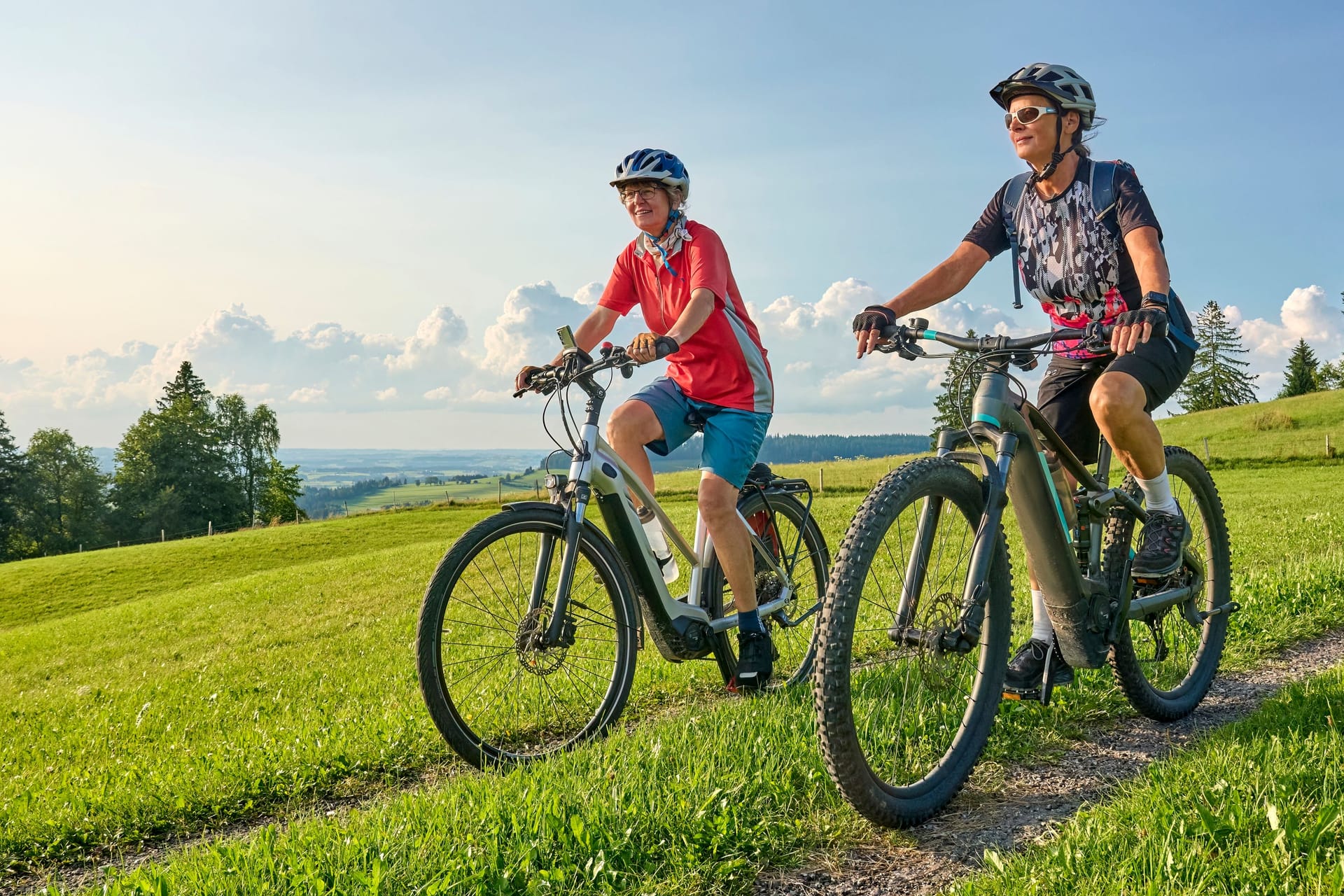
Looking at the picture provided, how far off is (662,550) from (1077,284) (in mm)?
2640

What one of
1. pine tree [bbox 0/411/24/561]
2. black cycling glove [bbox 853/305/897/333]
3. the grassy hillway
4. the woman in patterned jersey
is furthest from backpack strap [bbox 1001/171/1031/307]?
pine tree [bbox 0/411/24/561]

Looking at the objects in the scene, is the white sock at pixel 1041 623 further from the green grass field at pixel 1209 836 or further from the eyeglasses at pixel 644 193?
the eyeglasses at pixel 644 193

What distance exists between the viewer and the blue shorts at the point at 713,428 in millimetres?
5379

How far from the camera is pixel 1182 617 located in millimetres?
5281

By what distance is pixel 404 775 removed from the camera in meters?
4.76

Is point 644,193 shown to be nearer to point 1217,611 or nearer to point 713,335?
point 713,335

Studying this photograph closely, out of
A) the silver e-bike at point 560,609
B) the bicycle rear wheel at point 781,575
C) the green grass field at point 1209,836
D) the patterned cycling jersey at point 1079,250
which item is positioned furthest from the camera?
the bicycle rear wheel at point 781,575

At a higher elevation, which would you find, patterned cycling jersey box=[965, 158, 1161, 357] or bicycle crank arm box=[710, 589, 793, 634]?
patterned cycling jersey box=[965, 158, 1161, 357]

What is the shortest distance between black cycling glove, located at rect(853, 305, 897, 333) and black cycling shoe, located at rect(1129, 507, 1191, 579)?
1808mm

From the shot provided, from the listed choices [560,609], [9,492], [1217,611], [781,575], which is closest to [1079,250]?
[1217,611]

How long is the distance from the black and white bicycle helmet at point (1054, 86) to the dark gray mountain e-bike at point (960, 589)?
1277 mm

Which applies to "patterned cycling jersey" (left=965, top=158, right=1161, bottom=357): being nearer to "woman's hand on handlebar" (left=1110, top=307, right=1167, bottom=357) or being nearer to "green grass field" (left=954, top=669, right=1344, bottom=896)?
"woman's hand on handlebar" (left=1110, top=307, right=1167, bottom=357)

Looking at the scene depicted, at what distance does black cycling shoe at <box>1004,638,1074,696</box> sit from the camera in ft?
14.9

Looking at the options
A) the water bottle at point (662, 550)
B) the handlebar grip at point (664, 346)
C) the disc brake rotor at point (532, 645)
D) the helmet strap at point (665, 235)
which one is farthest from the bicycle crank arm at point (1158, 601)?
the helmet strap at point (665, 235)
